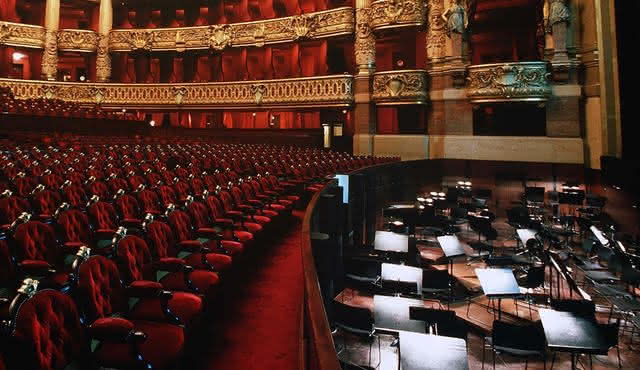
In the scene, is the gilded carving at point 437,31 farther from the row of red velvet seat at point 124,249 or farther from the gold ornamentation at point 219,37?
the gold ornamentation at point 219,37

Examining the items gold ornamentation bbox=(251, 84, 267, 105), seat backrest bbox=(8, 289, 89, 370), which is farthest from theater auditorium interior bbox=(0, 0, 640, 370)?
gold ornamentation bbox=(251, 84, 267, 105)

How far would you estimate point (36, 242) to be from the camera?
242cm

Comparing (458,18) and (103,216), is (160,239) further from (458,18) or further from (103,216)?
(458,18)

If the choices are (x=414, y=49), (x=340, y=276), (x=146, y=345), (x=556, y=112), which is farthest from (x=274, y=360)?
(x=414, y=49)

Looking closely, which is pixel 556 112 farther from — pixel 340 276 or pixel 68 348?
pixel 68 348

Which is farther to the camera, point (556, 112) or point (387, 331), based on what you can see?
point (556, 112)

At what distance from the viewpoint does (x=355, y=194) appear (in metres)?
5.55

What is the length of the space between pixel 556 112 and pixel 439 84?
266 centimetres

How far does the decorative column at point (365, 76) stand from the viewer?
11227 millimetres

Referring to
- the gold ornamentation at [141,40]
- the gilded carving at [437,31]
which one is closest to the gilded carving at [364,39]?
the gilded carving at [437,31]

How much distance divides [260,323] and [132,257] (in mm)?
799

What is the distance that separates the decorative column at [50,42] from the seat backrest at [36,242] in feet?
47.1

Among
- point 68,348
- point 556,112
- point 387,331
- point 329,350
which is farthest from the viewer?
point 556,112

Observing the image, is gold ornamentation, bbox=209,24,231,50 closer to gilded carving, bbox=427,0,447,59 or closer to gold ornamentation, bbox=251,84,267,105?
gold ornamentation, bbox=251,84,267,105
